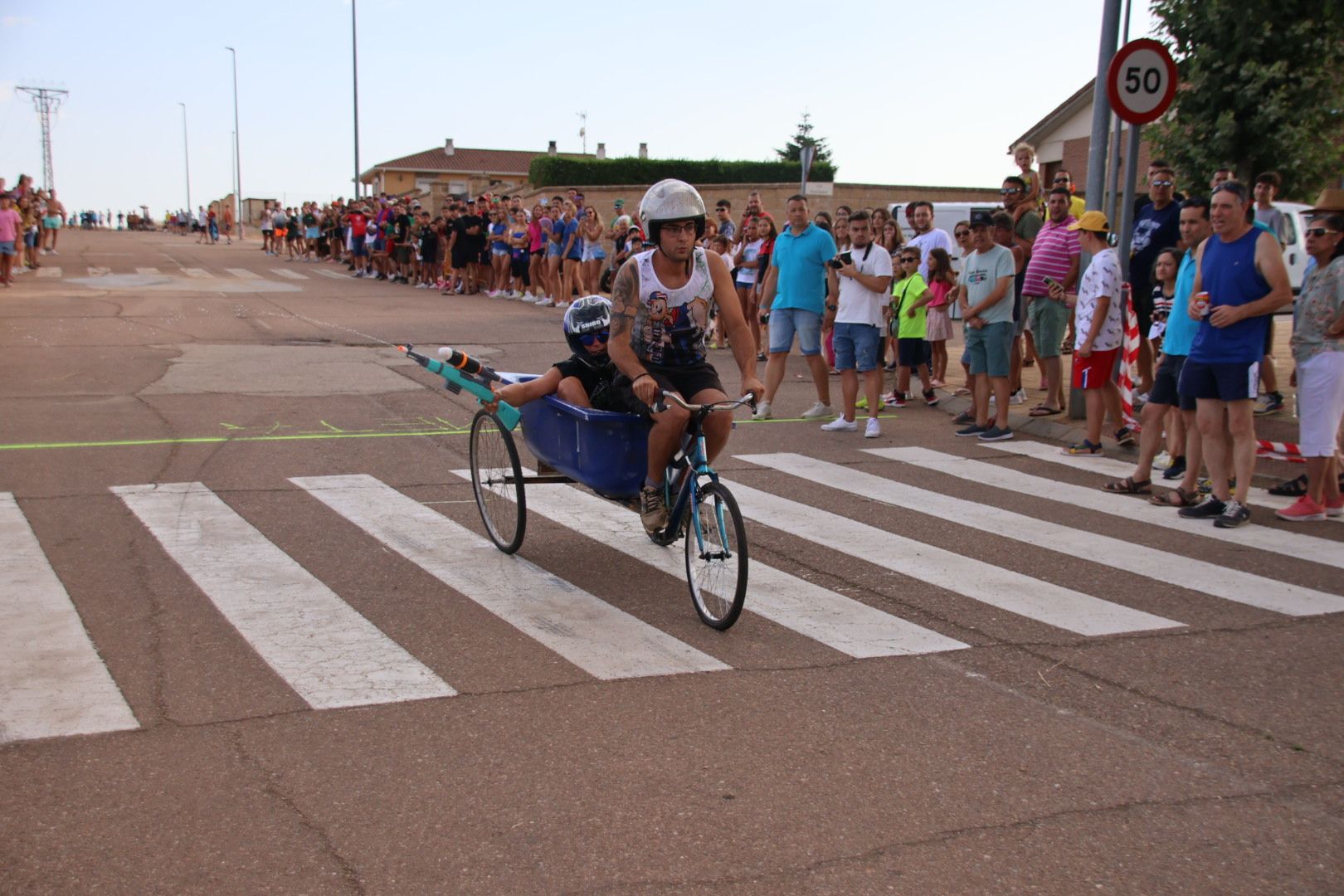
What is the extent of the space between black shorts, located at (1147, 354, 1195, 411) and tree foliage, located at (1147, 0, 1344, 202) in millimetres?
11191

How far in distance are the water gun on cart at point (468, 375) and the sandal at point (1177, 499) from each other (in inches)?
183

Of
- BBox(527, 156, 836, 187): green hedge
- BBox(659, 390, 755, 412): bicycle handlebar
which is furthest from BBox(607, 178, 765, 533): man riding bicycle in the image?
BBox(527, 156, 836, 187): green hedge

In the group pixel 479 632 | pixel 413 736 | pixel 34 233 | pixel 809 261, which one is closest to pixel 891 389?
pixel 809 261

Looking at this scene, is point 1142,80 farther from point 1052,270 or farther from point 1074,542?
point 1074,542

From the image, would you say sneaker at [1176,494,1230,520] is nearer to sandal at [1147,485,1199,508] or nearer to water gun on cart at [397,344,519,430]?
sandal at [1147,485,1199,508]

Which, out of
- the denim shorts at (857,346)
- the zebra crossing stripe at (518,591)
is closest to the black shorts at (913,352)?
the denim shorts at (857,346)

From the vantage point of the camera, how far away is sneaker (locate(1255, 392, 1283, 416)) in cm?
1135

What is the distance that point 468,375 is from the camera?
6820mm

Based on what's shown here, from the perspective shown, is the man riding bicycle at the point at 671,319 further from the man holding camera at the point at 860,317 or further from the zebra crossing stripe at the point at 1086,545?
the man holding camera at the point at 860,317

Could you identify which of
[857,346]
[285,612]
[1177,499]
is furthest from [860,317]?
[285,612]

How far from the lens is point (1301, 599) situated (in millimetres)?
6371

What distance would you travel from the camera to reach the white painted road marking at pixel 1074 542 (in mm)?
6434

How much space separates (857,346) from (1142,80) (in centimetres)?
327

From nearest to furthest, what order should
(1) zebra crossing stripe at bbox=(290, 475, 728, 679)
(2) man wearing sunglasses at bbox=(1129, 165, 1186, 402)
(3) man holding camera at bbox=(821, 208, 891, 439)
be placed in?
(1) zebra crossing stripe at bbox=(290, 475, 728, 679)
(3) man holding camera at bbox=(821, 208, 891, 439)
(2) man wearing sunglasses at bbox=(1129, 165, 1186, 402)
